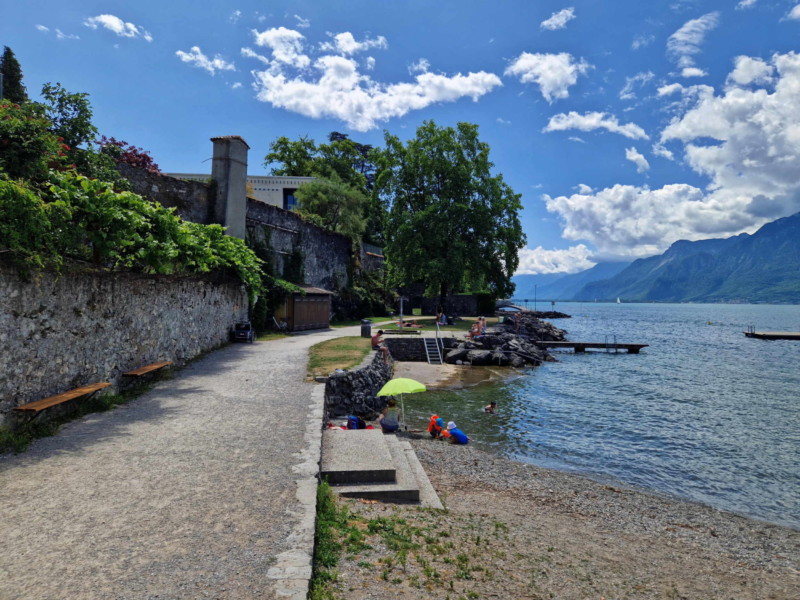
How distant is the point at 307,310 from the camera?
2838 centimetres

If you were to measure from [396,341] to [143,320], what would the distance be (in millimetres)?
18142

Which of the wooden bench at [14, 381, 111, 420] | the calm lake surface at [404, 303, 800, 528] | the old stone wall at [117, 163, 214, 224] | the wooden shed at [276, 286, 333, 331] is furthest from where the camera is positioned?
the wooden shed at [276, 286, 333, 331]

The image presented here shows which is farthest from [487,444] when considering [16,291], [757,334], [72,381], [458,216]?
[757,334]

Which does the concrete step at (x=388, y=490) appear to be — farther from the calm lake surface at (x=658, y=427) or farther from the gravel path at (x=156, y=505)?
the calm lake surface at (x=658, y=427)

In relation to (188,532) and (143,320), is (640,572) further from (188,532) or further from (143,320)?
(143,320)

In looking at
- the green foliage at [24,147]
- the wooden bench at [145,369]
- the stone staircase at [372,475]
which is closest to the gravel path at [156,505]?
the stone staircase at [372,475]

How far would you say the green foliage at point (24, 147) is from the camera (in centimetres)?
→ 971

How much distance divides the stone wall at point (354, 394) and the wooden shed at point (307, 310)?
1068cm

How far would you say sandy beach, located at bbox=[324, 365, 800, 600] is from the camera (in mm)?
5182

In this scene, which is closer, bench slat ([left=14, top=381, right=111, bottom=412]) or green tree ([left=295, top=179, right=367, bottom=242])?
bench slat ([left=14, top=381, right=111, bottom=412])

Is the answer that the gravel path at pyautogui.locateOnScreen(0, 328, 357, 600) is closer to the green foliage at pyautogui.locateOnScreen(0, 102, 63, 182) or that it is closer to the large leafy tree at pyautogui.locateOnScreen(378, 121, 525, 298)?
A: the green foliage at pyautogui.locateOnScreen(0, 102, 63, 182)

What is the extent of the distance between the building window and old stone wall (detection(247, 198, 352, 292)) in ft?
26.0

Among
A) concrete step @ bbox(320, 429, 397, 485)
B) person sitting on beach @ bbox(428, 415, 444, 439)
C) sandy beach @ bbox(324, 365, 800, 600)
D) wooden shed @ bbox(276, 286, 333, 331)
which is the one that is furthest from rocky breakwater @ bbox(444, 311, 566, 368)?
concrete step @ bbox(320, 429, 397, 485)

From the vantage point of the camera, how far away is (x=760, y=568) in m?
7.63
